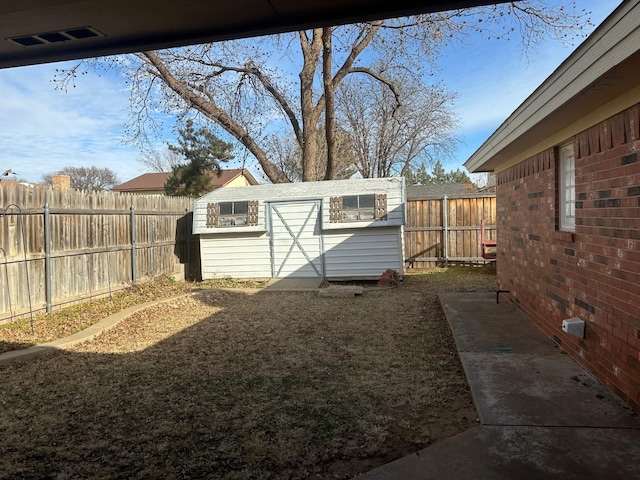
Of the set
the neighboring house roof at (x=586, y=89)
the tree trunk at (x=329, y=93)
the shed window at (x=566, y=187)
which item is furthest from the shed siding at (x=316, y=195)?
the tree trunk at (x=329, y=93)

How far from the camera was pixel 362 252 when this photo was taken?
1081 cm

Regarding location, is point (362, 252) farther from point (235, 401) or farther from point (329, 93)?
point (329, 93)

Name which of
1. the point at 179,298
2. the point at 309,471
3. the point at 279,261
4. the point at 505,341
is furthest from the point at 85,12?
the point at 279,261

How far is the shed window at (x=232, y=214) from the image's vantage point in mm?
11469

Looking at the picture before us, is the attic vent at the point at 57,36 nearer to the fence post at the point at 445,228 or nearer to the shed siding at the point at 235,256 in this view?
the shed siding at the point at 235,256

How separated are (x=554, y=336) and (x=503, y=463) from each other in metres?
2.79

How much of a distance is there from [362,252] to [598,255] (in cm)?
722

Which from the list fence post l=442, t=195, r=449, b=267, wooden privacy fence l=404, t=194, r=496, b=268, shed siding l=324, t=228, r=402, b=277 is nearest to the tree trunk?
wooden privacy fence l=404, t=194, r=496, b=268

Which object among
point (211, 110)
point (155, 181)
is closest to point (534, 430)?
point (211, 110)

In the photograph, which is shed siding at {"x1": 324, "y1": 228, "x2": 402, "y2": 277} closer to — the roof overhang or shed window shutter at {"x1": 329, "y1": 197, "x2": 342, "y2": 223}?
shed window shutter at {"x1": 329, "y1": 197, "x2": 342, "y2": 223}

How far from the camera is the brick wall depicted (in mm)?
3148

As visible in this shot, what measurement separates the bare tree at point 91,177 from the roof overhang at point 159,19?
52479mm

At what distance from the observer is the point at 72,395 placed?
4.14 meters

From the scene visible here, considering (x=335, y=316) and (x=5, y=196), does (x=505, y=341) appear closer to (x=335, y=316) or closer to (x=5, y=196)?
(x=335, y=316)
